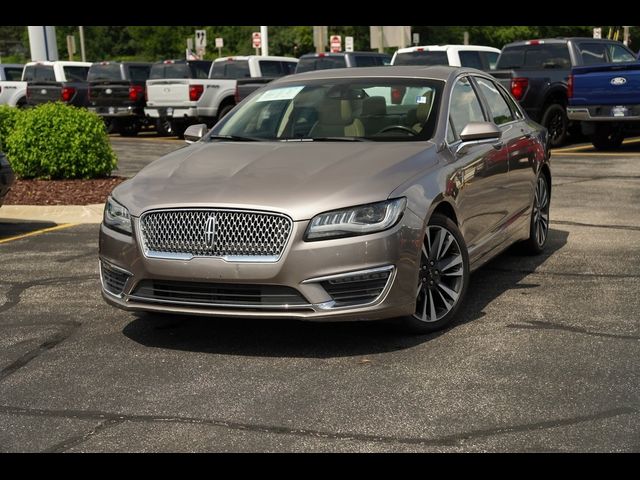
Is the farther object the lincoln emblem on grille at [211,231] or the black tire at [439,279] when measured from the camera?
the black tire at [439,279]

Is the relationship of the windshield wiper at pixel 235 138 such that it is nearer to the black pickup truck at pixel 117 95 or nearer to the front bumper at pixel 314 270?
the front bumper at pixel 314 270

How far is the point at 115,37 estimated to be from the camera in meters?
99.2

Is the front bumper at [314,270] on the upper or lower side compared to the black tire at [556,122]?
upper

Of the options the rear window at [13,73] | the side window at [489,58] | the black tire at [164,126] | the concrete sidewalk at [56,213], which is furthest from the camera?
the rear window at [13,73]

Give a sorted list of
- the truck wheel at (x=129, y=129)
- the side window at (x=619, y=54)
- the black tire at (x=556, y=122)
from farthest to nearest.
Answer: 1. the truck wheel at (x=129, y=129)
2. the side window at (x=619, y=54)
3. the black tire at (x=556, y=122)

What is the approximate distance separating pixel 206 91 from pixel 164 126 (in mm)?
2686

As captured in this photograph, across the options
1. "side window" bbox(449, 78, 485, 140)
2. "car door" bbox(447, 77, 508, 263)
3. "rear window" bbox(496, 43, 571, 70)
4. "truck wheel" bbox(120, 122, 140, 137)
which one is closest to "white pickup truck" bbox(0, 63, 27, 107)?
"truck wheel" bbox(120, 122, 140, 137)

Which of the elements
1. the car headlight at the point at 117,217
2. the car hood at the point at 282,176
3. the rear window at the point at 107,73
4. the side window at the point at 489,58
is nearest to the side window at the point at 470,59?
the side window at the point at 489,58

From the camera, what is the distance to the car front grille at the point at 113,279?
6.25 m

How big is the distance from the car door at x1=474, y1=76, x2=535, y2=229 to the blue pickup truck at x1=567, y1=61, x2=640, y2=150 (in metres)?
9.25

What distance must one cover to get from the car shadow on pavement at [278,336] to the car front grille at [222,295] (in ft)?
1.04
